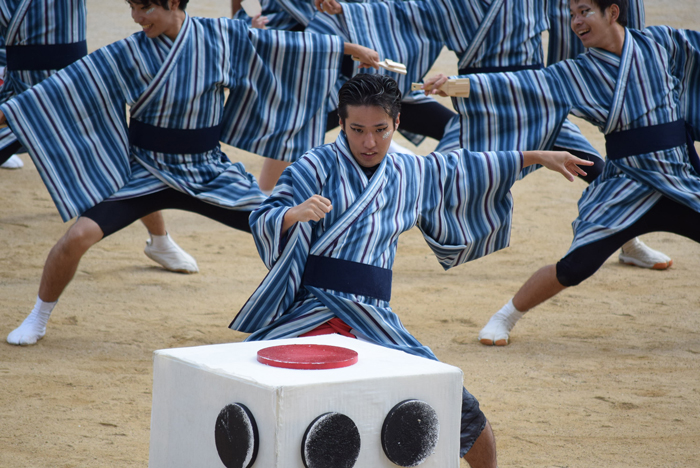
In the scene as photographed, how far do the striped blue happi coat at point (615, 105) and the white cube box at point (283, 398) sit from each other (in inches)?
59.7

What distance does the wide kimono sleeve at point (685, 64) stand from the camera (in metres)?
2.92

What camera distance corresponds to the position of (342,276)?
76.2 inches

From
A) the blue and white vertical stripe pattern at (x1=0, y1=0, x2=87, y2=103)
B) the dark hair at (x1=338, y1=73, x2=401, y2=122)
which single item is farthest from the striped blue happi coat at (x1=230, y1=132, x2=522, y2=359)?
the blue and white vertical stripe pattern at (x1=0, y1=0, x2=87, y2=103)

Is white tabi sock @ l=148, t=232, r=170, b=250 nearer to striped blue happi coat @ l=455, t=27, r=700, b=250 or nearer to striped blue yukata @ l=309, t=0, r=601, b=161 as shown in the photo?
striped blue yukata @ l=309, t=0, r=601, b=161

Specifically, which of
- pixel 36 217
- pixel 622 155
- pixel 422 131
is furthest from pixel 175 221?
pixel 622 155

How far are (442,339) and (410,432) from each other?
1.77m

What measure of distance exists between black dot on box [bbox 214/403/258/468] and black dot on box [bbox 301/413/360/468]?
0.09 meters

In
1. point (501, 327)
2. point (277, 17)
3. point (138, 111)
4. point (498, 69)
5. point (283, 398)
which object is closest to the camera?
point (283, 398)

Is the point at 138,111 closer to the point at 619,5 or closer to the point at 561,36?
the point at 619,5

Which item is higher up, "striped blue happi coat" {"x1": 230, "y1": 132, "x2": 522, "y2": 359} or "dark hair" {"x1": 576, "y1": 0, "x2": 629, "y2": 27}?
"dark hair" {"x1": 576, "y1": 0, "x2": 629, "y2": 27}

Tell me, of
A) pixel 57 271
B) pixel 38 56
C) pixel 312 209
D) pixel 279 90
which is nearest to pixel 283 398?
pixel 312 209

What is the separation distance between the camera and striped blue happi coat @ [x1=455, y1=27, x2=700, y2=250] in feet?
A: 9.27

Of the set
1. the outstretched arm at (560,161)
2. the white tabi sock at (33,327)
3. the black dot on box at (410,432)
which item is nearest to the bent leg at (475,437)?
the black dot on box at (410,432)

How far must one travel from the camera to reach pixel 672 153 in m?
2.87
